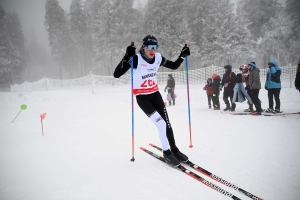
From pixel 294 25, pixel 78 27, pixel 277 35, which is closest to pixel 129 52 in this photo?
pixel 294 25

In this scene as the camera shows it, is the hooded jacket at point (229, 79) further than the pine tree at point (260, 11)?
No

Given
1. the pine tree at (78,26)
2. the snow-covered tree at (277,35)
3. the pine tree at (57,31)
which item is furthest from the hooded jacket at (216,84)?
the pine tree at (57,31)

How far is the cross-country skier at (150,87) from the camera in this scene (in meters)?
3.26

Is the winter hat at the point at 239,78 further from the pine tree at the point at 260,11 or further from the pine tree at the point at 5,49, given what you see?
the pine tree at the point at 5,49

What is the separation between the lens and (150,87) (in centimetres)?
347

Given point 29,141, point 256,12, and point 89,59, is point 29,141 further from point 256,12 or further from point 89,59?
point 89,59

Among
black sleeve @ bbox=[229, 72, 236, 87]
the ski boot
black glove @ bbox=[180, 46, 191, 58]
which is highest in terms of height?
black glove @ bbox=[180, 46, 191, 58]

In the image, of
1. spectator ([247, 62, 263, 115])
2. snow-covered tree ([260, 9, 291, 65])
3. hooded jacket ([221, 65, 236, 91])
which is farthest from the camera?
snow-covered tree ([260, 9, 291, 65])

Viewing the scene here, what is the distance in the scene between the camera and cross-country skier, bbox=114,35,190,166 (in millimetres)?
3258

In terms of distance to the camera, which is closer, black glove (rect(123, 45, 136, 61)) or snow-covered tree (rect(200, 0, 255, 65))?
black glove (rect(123, 45, 136, 61))

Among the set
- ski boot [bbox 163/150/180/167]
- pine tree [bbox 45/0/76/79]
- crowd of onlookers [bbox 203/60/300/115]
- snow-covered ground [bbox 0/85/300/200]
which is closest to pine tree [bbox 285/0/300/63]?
crowd of onlookers [bbox 203/60/300/115]

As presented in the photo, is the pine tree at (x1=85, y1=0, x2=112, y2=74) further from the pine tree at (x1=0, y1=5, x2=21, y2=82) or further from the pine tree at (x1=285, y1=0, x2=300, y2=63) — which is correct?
the pine tree at (x1=285, y1=0, x2=300, y2=63)

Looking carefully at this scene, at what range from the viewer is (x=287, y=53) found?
24.2 meters

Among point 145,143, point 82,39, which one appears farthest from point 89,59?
point 145,143
